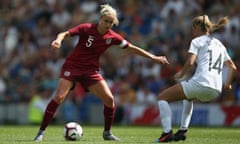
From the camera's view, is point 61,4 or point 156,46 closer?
point 156,46

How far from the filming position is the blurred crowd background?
23406mm

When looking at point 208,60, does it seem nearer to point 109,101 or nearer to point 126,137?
point 109,101

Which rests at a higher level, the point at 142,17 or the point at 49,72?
the point at 142,17

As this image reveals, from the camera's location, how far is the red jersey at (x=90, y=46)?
40.8ft

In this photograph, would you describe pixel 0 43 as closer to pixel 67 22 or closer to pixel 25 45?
pixel 25 45

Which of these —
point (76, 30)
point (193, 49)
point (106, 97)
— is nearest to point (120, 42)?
point (76, 30)

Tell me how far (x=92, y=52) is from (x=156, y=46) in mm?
11993

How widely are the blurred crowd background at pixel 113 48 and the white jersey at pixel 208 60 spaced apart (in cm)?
1014

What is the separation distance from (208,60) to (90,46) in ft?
7.29

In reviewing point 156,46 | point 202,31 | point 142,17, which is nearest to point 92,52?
point 202,31

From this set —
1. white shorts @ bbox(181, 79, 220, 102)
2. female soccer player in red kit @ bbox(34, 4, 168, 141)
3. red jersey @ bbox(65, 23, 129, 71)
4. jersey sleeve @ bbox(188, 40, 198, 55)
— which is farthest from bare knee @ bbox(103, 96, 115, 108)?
jersey sleeve @ bbox(188, 40, 198, 55)

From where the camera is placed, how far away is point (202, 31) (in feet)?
38.6

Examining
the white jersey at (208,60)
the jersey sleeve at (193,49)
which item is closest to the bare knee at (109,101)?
the white jersey at (208,60)

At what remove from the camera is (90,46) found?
12477mm
